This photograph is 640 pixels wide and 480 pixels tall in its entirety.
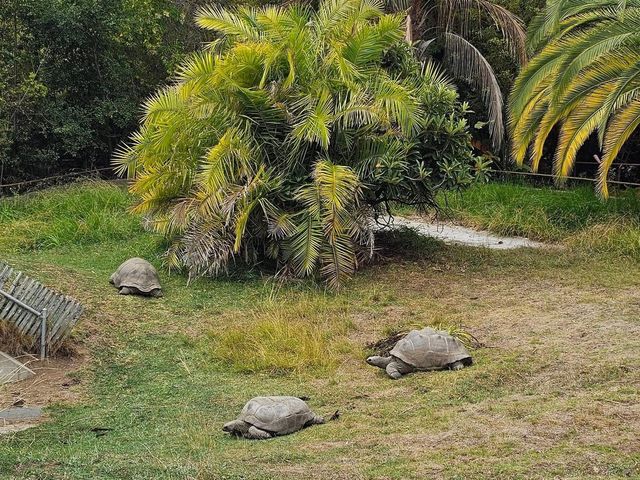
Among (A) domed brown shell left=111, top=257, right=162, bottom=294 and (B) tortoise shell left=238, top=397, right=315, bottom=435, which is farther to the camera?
(A) domed brown shell left=111, top=257, right=162, bottom=294

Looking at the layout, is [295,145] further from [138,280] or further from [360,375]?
[360,375]

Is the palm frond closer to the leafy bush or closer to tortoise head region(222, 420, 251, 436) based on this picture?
the leafy bush

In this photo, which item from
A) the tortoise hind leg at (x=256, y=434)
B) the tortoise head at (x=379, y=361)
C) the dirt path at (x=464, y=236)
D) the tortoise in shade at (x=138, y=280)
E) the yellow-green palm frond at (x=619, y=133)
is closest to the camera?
the tortoise hind leg at (x=256, y=434)

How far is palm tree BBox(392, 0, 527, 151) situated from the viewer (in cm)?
1627

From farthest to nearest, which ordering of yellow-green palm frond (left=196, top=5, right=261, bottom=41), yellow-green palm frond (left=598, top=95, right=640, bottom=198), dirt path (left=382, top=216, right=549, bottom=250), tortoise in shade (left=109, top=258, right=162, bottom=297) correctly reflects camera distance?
dirt path (left=382, top=216, right=549, bottom=250)
yellow-green palm frond (left=196, top=5, right=261, bottom=41)
yellow-green palm frond (left=598, top=95, right=640, bottom=198)
tortoise in shade (left=109, top=258, right=162, bottom=297)

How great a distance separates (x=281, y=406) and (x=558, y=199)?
31.3ft

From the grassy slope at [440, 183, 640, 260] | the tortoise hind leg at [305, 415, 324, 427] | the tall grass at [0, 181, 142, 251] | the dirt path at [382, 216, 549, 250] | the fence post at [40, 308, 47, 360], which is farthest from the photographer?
the dirt path at [382, 216, 549, 250]

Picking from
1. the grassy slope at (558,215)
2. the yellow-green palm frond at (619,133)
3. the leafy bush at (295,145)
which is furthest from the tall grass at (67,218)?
the yellow-green palm frond at (619,133)

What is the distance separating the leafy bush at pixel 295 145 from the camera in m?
10.8

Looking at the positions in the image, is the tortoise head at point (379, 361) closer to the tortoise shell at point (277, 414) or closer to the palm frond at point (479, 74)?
the tortoise shell at point (277, 414)

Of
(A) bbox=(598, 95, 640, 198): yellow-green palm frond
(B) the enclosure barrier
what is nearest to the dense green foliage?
(B) the enclosure barrier

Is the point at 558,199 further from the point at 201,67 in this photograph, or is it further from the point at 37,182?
the point at 37,182

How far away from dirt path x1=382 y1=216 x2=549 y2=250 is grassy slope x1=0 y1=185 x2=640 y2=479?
827mm

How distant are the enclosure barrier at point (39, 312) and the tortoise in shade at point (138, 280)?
72.2 inches
